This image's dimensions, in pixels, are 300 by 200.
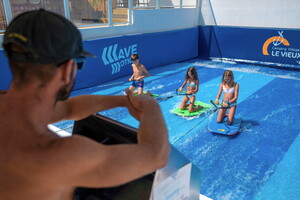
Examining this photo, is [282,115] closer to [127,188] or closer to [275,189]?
[275,189]

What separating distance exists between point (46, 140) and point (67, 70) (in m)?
0.27

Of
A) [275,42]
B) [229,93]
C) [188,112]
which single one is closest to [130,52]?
[188,112]

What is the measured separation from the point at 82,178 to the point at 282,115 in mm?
6532

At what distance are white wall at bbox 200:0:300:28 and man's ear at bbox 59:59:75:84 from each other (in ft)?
39.3

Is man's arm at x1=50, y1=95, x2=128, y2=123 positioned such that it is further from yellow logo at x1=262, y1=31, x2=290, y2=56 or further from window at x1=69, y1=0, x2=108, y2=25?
yellow logo at x1=262, y1=31, x2=290, y2=56

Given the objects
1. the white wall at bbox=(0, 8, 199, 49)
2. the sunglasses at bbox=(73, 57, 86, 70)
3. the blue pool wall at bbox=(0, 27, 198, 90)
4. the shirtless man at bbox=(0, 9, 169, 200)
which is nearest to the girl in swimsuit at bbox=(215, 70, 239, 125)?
the blue pool wall at bbox=(0, 27, 198, 90)

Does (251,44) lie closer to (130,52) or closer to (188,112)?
(130,52)

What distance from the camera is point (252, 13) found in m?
11.6

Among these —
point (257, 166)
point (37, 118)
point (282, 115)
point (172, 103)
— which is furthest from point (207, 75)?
point (37, 118)

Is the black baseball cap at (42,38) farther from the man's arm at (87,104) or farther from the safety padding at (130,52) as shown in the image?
the safety padding at (130,52)

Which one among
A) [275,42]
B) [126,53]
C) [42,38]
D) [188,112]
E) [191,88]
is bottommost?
[188,112]

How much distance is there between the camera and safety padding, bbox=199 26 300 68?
35.5 feet

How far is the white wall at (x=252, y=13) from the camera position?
1077 centimetres

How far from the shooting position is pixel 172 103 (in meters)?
7.25
